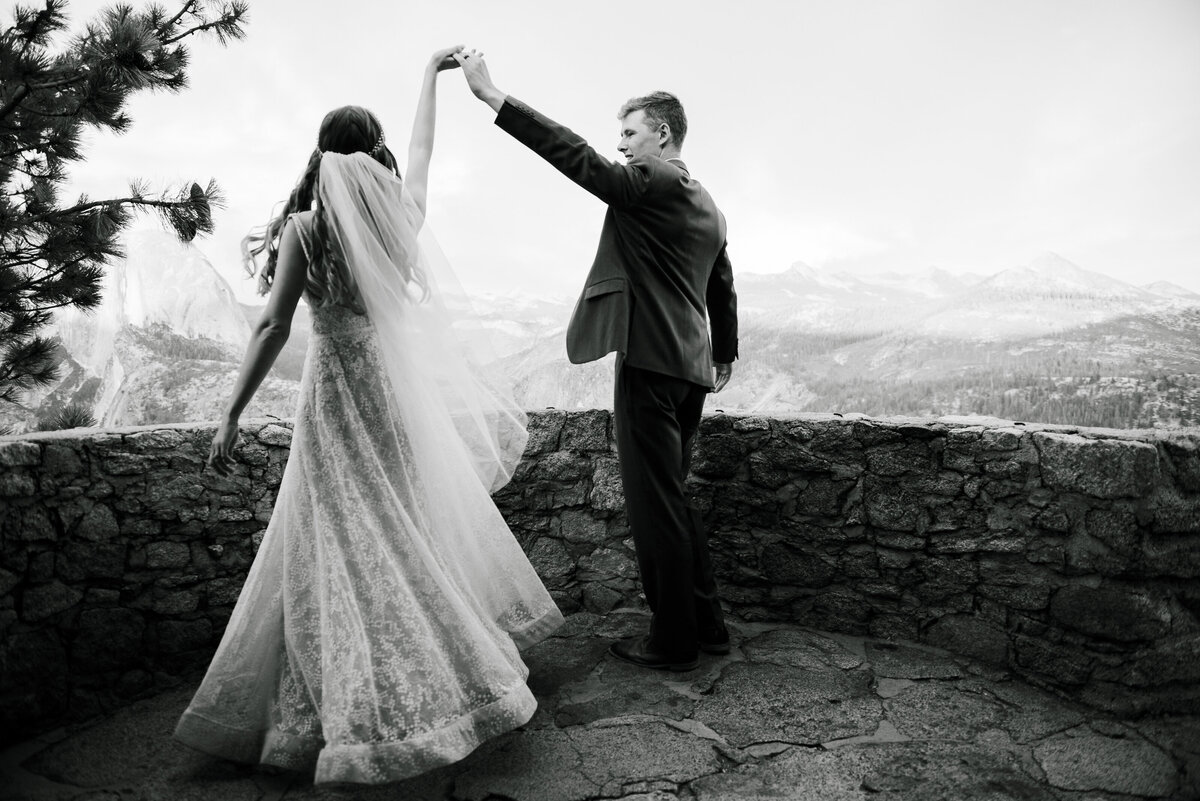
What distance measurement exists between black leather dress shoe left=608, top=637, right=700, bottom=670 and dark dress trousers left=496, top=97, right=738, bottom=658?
0.03 m

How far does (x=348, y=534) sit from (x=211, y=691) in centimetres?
54

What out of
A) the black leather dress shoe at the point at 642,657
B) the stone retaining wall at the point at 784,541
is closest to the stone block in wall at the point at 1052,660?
the stone retaining wall at the point at 784,541

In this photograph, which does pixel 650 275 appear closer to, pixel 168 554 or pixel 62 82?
pixel 168 554

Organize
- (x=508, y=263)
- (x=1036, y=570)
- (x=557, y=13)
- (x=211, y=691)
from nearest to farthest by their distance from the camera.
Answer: (x=211, y=691)
(x=1036, y=570)
(x=557, y=13)
(x=508, y=263)

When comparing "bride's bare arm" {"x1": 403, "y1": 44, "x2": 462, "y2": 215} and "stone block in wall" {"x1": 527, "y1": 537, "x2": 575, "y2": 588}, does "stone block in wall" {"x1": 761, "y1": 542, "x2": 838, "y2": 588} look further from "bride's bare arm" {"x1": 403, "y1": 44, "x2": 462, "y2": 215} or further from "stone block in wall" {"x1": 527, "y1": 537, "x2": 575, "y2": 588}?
"bride's bare arm" {"x1": 403, "y1": 44, "x2": 462, "y2": 215}

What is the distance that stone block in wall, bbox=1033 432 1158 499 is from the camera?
1.98 metres

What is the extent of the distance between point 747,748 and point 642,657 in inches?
21.5

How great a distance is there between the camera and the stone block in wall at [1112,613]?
1.96 meters

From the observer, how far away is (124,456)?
7.38 ft

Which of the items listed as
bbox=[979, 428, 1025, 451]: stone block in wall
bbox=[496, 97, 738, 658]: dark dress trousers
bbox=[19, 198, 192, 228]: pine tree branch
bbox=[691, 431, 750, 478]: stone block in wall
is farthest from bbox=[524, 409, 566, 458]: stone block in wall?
bbox=[19, 198, 192, 228]: pine tree branch

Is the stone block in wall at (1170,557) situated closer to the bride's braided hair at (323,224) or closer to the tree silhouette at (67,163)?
the bride's braided hair at (323,224)

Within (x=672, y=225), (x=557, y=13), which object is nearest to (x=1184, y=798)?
(x=672, y=225)

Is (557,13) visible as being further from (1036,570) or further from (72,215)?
(1036,570)

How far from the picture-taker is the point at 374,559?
5.32 feet
